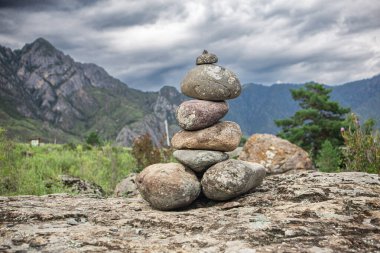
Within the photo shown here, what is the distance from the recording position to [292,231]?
16.8 feet

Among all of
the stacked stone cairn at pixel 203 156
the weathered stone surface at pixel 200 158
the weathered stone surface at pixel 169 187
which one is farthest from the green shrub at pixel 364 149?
the weathered stone surface at pixel 169 187

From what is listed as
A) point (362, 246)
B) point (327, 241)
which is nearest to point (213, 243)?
point (327, 241)

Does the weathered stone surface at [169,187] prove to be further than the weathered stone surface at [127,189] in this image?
No

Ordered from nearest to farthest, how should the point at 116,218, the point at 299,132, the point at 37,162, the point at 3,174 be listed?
the point at 116,218, the point at 3,174, the point at 37,162, the point at 299,132

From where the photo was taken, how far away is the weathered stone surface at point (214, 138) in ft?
26.9

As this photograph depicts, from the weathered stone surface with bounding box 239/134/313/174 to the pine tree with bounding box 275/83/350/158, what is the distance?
9574 mm

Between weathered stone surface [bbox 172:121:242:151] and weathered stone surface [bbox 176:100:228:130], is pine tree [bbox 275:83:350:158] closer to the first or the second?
weathered stone surface [bbox 172:121:242:151]

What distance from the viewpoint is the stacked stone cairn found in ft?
24.5

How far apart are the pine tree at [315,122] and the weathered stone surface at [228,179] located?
58.5 ft

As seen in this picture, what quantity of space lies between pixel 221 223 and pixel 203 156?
7.55 ft

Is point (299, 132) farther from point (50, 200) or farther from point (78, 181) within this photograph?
point (50, 200)

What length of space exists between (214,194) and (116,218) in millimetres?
2165

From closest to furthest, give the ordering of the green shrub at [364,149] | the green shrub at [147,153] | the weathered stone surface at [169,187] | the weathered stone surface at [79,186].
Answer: the weathered stone surface at [169,187] < the green shrub at [364,149] < the weathered stone surface at [79,186] < the green shrub at [147,153]

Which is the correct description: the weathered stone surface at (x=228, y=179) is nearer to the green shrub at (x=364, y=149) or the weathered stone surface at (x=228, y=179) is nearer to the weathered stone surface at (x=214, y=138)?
the weathered stone surface at (x=214, y=138)
